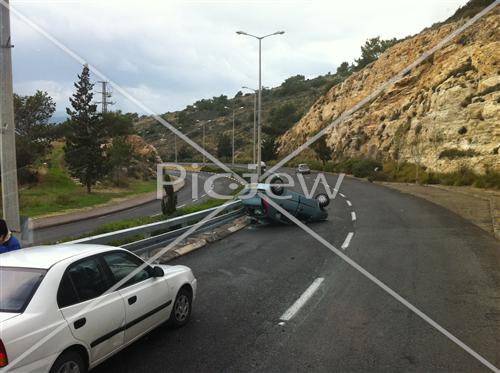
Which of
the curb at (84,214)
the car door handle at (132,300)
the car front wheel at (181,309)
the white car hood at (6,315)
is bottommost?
the curb at (84,214)

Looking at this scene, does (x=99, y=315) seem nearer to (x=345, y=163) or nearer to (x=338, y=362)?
(x=338, y=362)

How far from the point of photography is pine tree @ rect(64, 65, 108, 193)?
1537 inches

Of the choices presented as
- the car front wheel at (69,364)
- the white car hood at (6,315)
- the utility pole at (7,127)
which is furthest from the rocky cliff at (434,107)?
the white car hood at (6,315)

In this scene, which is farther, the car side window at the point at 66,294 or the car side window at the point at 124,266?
the car side window at the point at 124,266

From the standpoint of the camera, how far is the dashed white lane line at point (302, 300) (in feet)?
22.3

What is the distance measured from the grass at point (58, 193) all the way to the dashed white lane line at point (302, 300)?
22.3 metres

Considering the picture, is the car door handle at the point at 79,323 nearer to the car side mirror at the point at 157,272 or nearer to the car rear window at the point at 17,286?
the car rear window at the point at 17,286

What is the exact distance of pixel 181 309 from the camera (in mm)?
6605

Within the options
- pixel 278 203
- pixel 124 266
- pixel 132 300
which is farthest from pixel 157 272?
pixel 278 203

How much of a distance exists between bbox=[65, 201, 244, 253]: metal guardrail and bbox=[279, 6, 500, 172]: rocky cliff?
25.2 meters

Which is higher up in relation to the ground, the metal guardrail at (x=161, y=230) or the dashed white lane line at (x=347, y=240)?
the metal guardrail at (x=161, y=230)

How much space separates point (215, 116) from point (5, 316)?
14223cm

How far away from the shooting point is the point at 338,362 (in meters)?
5.26

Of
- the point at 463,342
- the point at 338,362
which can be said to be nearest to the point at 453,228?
the point at 463,342
